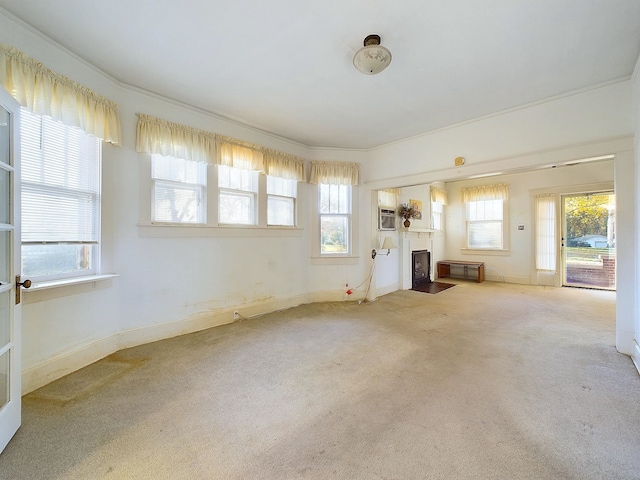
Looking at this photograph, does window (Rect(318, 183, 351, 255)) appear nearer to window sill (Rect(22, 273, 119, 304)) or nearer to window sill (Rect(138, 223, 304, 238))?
window sill (Rect(138, 223, 304, 238))

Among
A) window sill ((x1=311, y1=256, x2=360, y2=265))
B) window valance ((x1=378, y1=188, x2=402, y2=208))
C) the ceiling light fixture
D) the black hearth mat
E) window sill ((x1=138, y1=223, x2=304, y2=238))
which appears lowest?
the black hearth mat

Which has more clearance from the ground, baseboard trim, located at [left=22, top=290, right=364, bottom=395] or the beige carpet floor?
baseboard trim, located at [left=22, top=290, right=364, bottom=395]

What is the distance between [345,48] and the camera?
2.24 meters

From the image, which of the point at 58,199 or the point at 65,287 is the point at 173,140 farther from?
the point at 65,287

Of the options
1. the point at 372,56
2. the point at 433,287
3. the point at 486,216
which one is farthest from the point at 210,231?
the point at 486,216

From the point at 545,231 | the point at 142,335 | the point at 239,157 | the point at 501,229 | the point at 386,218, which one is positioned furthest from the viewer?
the point at 501,229

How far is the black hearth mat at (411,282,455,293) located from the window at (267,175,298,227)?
129 inches

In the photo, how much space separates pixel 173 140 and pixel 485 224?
288 inches

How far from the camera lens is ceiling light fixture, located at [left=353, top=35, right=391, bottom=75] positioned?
6.88 ft

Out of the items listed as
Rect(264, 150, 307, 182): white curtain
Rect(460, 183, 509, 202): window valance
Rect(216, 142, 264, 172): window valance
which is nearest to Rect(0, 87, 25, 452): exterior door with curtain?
Rect(216, 142, 264, 172): window valance

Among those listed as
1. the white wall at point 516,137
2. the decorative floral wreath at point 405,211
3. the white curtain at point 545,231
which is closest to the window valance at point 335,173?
the white wall at point 516,137

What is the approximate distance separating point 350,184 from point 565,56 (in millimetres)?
2903

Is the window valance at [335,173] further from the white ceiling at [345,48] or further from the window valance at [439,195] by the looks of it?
the window valance at [439,195]

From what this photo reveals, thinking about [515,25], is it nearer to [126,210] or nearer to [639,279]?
[639,279]
